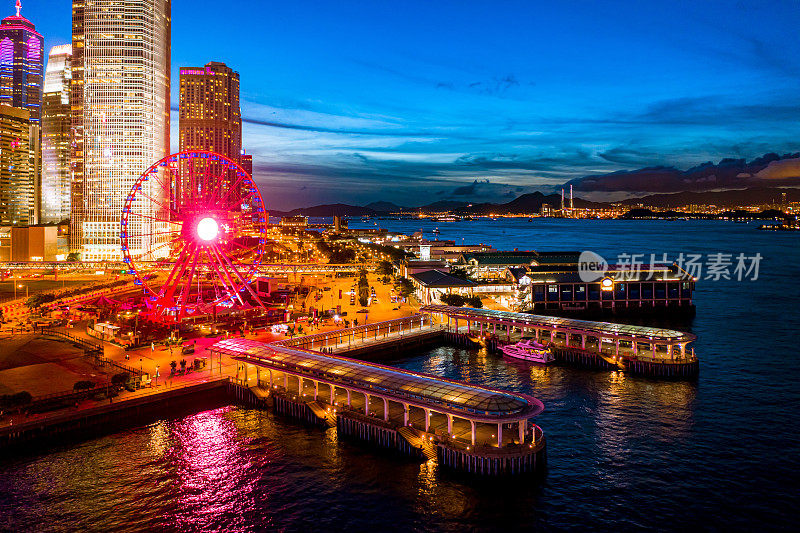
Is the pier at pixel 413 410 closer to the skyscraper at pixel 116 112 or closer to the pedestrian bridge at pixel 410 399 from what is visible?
the pedestrian bridge at pixel 410 399

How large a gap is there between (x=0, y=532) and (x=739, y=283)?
126011mm

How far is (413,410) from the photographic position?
132 feet

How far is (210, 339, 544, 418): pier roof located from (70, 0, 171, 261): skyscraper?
12455 cm

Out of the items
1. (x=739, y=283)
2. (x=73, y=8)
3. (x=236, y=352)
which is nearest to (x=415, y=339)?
(x=236, y=352)

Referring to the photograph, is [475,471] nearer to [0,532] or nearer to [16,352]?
[0,532]

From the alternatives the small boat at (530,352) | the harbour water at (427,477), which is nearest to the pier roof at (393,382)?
the harbour water at (427,477)

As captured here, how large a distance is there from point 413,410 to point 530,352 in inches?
911

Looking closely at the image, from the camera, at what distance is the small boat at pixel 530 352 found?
5866cm

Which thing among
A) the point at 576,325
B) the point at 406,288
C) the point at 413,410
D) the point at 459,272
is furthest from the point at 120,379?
the point at 459,272

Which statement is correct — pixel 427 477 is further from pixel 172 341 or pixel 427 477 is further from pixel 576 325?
pixel 172 341

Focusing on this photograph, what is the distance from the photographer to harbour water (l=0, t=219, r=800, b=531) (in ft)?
98.4

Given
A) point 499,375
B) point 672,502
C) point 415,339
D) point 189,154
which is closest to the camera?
point 672,502

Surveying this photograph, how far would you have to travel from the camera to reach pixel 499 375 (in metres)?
54.9

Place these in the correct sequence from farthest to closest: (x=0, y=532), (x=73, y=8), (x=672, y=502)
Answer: (x=73, y=8)
(x=672, y=502)
(x=0, y=532)
